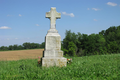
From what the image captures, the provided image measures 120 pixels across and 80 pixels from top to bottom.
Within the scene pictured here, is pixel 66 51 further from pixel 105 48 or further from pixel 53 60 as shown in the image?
pixel 53 60

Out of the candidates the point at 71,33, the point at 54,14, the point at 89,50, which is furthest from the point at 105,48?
the point at 54,14

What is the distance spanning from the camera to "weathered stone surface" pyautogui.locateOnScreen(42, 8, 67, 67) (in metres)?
5.71

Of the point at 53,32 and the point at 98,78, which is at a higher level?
the point at 53,32

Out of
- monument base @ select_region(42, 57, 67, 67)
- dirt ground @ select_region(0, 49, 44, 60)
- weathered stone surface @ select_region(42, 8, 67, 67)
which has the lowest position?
dirt ground @ select_region(0, 49, 44, 60)

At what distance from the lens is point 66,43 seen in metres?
34.8

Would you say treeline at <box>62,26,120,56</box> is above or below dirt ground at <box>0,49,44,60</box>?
above

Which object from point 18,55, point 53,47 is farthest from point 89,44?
point 53,47

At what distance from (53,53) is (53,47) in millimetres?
318

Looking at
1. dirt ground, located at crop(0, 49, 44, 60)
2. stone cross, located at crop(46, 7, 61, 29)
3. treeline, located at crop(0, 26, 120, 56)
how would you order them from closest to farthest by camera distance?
1. stone cross, located at crop(46, 7, 61, 29)
2. dirt ground, located at crop(0, 49, 44, 60)
3. treeline, located at crop(0, 26, 120, 56)

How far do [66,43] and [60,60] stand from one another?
29154mm

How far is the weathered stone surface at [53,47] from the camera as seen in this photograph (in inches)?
225

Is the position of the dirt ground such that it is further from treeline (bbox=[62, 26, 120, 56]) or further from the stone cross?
treeline (bbox=[62, 26, 120, 56])

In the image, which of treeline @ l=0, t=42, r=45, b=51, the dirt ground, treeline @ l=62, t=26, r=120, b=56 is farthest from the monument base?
treeline @ l=0, t=42, r=45, b=51

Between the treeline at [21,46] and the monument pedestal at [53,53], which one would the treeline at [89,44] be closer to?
the treeline at [21,46]
